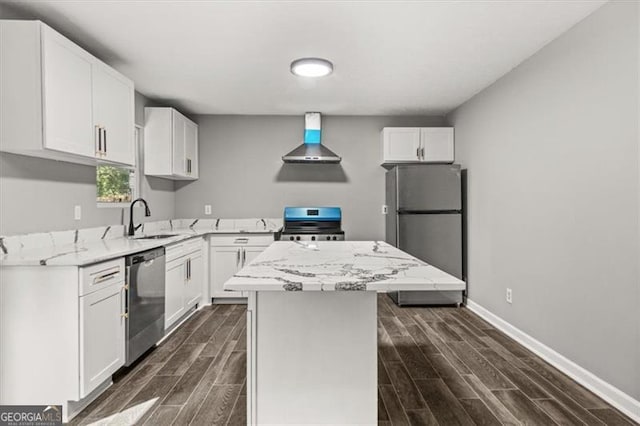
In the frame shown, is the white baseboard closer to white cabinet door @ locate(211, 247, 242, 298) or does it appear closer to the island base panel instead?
the island base panel

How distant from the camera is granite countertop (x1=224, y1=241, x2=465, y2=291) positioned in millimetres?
1349

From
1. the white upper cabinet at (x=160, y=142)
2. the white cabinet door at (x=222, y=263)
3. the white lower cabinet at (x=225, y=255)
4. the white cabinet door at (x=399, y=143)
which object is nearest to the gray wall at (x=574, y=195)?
the white cabinet door at (x=399, y=143)

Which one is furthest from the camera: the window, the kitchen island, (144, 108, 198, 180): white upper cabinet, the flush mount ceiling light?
(144, 108, 198, 180): white upper cabinet

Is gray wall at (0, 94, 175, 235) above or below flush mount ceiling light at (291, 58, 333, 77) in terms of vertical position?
below

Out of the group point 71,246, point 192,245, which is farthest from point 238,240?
point 71,246

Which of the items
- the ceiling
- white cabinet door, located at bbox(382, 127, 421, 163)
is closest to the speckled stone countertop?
the ceiling

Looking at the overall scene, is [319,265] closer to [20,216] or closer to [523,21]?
[20,216]

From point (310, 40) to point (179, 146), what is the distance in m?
2.29

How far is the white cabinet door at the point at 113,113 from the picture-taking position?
261cm

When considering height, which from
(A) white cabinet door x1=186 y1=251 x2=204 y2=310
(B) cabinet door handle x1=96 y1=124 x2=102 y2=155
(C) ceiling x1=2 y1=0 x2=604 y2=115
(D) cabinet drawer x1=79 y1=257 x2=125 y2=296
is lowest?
(A) white cabinet door x1=186 y1=251 x2=204 y2=310

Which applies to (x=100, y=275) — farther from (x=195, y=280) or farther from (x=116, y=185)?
(x=195, y=280)

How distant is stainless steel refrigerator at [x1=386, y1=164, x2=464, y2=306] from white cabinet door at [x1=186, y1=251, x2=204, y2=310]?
236 cm

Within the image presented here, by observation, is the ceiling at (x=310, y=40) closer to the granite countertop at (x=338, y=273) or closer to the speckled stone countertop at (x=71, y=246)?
the speckled stone countertop at (x=71, y=246)

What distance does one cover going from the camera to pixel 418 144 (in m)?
4.64
